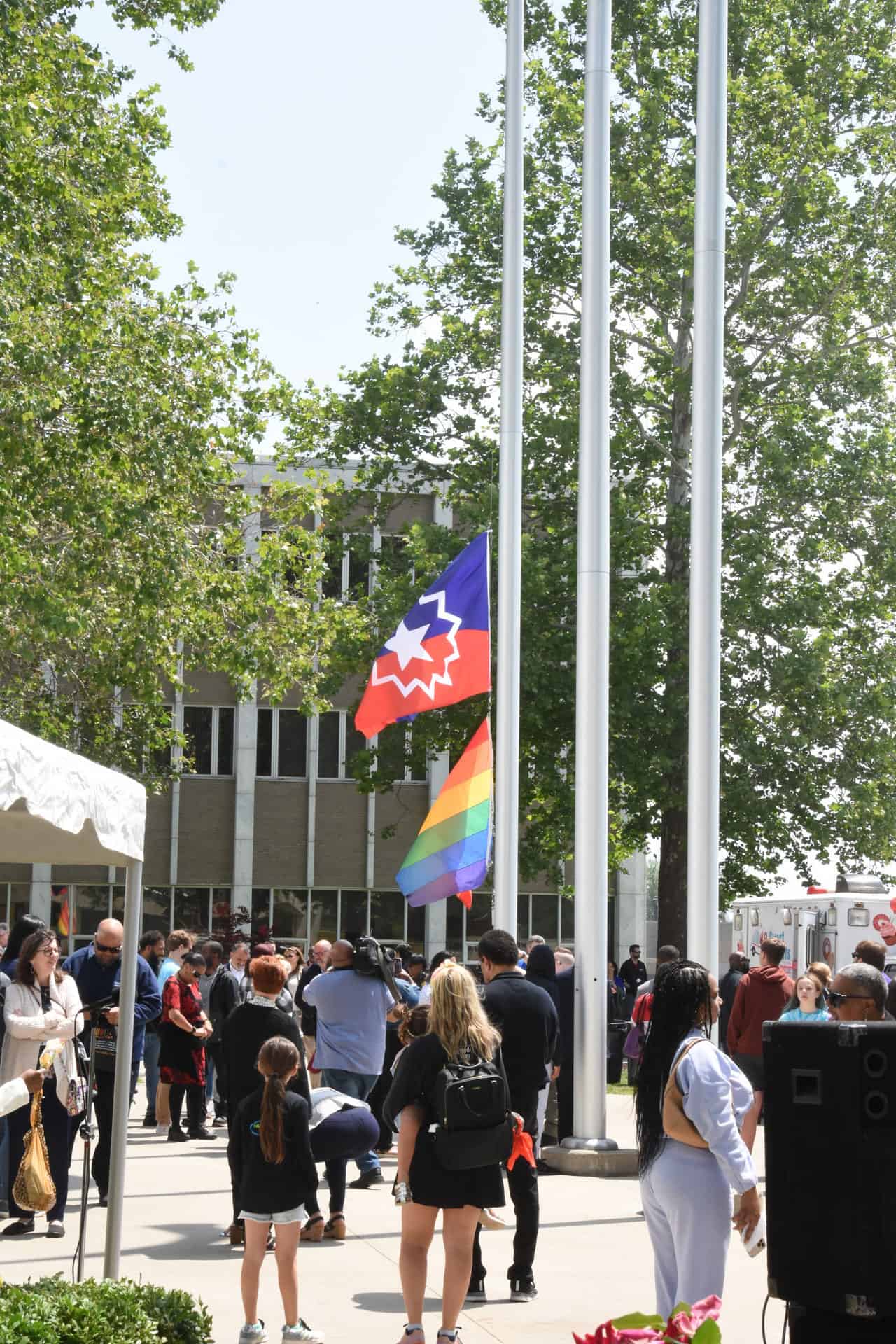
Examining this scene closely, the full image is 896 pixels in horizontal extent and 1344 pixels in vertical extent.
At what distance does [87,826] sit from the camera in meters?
7.61

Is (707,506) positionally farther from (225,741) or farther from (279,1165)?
(225,741)

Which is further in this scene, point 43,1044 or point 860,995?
point 43,1044

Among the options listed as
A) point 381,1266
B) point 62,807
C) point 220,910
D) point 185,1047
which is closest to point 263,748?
point 220,910

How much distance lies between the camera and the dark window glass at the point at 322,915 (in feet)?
146

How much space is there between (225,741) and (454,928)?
7767 mm

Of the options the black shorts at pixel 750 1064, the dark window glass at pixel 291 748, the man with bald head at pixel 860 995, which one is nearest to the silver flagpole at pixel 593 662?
the black shorts at pixel 750 1064

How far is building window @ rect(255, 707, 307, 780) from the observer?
44969 mm

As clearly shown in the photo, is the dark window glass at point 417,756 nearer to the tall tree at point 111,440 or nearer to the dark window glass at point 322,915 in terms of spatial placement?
the tall tree at point 111,440

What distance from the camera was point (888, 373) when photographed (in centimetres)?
2989

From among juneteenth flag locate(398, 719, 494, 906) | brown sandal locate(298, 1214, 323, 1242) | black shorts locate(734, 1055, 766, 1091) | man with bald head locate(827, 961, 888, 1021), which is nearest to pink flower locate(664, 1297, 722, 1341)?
man with bald head locate(827, 961, 888, 1021)

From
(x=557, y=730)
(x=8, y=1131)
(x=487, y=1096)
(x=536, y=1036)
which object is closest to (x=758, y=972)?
(x=536, y=1036)

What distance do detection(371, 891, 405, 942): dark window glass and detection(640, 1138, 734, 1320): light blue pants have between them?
126ft

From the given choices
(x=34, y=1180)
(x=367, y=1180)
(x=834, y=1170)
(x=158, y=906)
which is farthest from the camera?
(x=158, y=906)

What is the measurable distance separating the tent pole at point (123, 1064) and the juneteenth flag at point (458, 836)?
20.3 feet
